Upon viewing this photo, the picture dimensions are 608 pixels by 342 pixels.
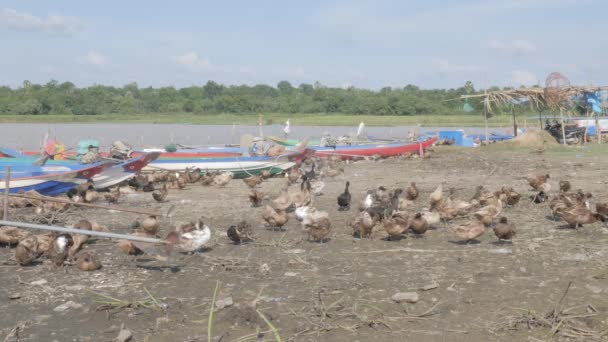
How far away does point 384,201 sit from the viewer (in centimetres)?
1030

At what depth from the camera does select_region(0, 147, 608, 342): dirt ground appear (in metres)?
5.42

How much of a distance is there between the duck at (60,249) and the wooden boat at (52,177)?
6.09 metres

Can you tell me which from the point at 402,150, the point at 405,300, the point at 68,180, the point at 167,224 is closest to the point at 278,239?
the point at 167,224

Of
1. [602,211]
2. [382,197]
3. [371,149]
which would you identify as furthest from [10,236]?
[371,149]

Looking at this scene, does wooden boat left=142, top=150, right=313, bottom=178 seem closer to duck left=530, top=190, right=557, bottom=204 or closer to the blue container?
duck left=530, top=190, right=557, bottom=204

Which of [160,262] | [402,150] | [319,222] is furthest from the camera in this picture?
[402,150]

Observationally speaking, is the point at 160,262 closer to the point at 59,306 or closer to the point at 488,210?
the point at 59,306

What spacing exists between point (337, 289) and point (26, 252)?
384cm

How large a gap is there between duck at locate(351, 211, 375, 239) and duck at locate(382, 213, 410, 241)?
26 cm

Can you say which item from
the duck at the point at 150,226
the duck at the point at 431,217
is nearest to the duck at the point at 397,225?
the duck at the point at 431,217

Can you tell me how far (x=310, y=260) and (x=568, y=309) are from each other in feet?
10.4

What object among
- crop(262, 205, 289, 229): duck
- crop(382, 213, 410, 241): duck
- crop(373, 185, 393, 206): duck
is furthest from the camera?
crop(373, 185, 393, 206): duck

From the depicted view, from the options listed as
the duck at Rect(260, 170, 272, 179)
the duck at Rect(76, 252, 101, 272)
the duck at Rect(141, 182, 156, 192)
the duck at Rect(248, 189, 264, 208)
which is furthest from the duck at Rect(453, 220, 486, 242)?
the duck at Rect(260, 170, 272, 179)

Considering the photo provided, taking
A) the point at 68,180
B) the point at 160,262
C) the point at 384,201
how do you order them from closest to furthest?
the point at 160,262 → the point at 384,201 → the point at 68,180
